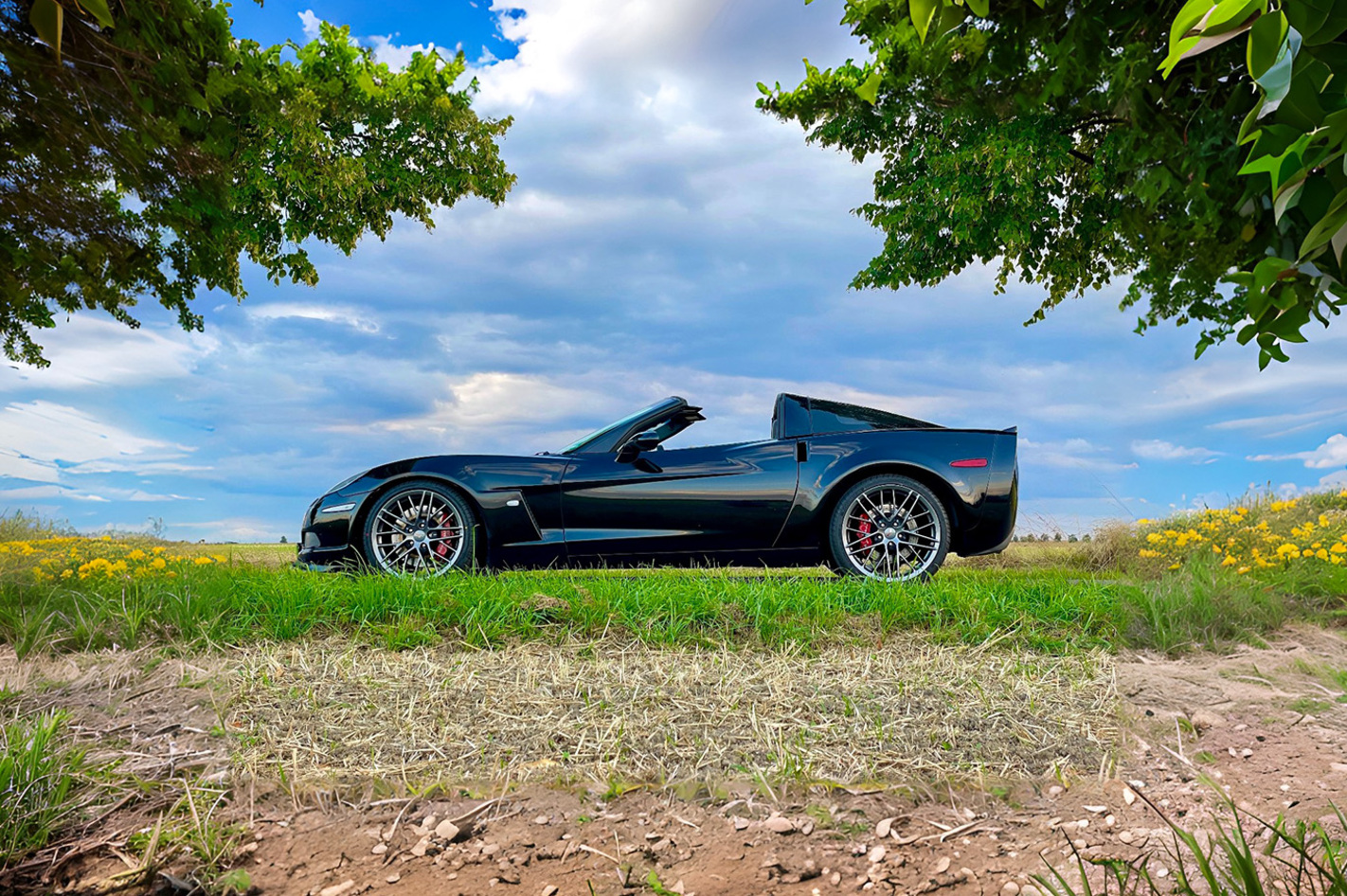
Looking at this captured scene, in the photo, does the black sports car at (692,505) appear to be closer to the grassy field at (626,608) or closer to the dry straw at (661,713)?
the grassy field at (626,608)

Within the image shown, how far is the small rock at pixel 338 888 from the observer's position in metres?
2.16

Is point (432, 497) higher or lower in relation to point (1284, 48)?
lower

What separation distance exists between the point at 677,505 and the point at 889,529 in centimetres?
171

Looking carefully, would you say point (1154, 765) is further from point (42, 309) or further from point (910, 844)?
point (42, 309)

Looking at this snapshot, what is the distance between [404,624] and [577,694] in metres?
1.38

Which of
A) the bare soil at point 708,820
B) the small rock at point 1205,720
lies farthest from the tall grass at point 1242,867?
the small rock at point 1205,720

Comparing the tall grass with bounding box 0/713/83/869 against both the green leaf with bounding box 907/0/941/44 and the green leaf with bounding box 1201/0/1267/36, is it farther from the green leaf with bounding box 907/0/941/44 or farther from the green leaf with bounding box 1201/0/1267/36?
the green leaf with bounding box 1201/0/1267/36

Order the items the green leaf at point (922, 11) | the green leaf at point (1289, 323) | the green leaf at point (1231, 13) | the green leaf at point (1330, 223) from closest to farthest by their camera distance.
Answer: the green leaf at point (1231, 13) < the green leaf at point (1330, 223) < the green leaf at point (922, 11) < the green leaf at point (1289, 323)

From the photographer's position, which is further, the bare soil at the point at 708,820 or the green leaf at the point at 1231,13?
the bare soil at the point at 708,820

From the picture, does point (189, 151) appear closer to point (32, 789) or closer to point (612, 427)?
point (612, 427)

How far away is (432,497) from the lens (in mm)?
6305

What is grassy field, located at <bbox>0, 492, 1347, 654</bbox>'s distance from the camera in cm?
436

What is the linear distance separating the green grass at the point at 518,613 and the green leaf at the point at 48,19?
125 inches

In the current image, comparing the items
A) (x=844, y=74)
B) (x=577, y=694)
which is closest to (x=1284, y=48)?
(x=577, y=694)
